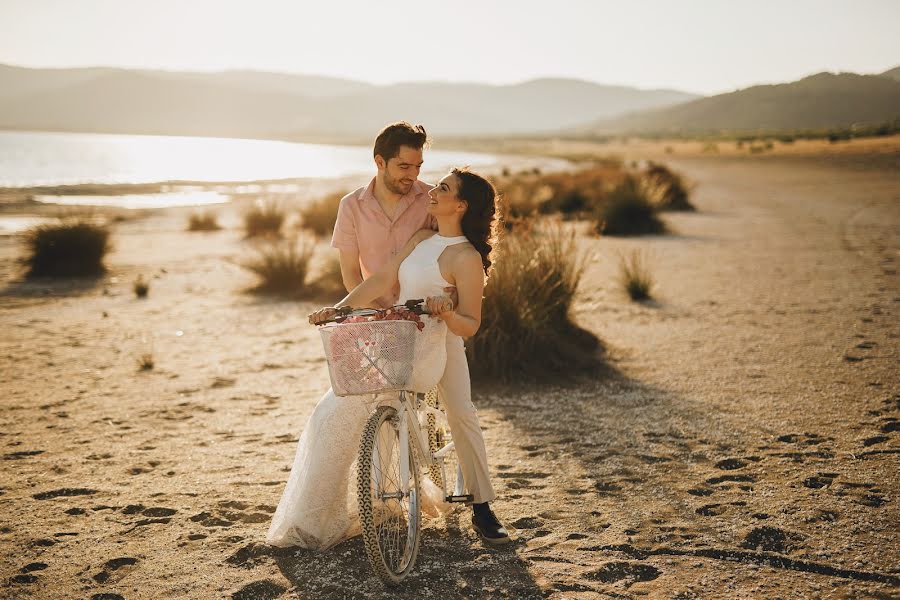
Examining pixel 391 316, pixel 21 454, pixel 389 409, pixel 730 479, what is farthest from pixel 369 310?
pixel 21 454

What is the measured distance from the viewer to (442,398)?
3.85 m

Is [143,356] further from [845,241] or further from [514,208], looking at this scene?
[845,241]

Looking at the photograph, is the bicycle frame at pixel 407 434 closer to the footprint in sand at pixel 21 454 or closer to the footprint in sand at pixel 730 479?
the footprint in sand at pixel 730 479

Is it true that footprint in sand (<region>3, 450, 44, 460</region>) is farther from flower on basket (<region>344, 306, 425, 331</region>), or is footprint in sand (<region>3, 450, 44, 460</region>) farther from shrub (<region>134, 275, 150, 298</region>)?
shrub (<region>134, 275, 150, 298</region>)

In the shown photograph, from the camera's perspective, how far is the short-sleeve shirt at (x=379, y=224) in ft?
13.0

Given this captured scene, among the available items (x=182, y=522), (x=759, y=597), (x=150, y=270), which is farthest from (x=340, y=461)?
(x=150, y=270)

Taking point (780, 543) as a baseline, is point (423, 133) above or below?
above

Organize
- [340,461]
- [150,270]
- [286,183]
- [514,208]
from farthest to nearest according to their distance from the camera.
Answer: [286,183], [514,208], [150,270], [340,461]

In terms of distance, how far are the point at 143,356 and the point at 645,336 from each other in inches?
205

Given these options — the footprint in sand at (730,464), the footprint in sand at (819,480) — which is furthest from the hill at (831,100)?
the footprint in sand at (819,480)

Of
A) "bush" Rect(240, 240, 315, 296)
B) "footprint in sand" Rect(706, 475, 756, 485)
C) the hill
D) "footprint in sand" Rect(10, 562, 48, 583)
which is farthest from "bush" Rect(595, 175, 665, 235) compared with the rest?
"footprint in sand" Rect(10, 562, 48, 583)

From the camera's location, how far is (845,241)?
15.1 metres

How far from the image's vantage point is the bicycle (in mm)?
3125

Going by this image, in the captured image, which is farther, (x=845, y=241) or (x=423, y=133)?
(x=845, y=241)
